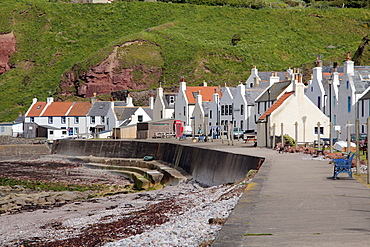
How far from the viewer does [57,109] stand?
103250mm

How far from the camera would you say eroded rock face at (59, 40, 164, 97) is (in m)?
130

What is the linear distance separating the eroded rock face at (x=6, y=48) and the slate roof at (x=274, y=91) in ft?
381

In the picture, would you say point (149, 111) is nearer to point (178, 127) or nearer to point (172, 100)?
point (172, 100)

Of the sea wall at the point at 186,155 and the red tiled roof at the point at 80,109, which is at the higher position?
the red tiled roof at the point at 80,109

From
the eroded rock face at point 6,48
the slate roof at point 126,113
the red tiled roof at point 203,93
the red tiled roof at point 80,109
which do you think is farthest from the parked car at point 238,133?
the eroded rock face at point 6,48

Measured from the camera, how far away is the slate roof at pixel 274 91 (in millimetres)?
62469

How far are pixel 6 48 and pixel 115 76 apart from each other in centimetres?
5522

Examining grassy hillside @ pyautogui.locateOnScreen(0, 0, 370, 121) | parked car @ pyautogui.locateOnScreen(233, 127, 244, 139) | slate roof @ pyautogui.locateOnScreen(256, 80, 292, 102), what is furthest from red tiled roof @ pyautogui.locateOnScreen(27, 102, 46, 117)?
slate roof @ pyautogui.locateOnScreen(256, 80, 292, 102)

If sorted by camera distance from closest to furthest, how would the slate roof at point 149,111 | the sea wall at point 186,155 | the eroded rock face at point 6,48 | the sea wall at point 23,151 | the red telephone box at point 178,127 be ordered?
the sea wall at point 186,155, the sea wall at point 23,151, the red telephone box at point 178,127, the slate roof at point 149,111, the eroded rock face at point 6,48

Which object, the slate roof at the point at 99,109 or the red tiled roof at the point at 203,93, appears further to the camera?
the slate roof at the point at 99,109

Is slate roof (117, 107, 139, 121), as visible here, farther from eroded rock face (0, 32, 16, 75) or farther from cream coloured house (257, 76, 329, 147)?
eroded rock face (0, 32, 16, 75)

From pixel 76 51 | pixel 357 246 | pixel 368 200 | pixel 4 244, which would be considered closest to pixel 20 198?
pixel 4 244

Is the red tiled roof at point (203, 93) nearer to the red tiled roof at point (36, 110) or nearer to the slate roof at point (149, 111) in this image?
the slate roof at point (149, 111)

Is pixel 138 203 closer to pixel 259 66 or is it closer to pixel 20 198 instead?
pixel 20 198
